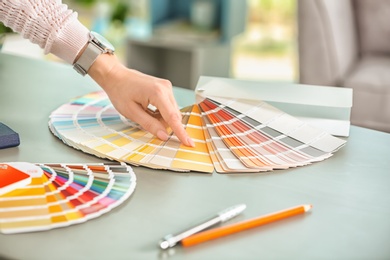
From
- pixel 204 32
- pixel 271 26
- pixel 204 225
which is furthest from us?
pixel 271 26

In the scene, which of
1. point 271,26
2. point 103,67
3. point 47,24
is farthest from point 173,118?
point 271,26

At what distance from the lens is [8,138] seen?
106 cm

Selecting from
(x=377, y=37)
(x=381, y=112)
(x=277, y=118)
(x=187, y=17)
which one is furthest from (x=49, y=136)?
(x=187, y=17)

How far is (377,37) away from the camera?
266cm

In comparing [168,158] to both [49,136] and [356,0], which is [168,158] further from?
[356,0]

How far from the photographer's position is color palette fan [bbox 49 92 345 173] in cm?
102

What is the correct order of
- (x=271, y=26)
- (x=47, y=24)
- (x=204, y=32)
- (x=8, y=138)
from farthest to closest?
1. (x=271, y=26)
2. (x=204, y=32)
3. (x=47, y=24)
4. (x=8, y=138)

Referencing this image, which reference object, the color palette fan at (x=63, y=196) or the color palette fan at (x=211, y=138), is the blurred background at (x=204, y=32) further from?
the color palette fan at (x=63, y=196)

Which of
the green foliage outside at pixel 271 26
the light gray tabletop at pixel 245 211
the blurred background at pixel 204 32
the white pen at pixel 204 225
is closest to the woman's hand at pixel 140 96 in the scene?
the light gray tabletop at pixel 245 211

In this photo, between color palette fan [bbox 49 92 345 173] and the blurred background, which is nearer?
color palette fan [bbox 49 92 345 173]

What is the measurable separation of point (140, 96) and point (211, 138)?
156 mm

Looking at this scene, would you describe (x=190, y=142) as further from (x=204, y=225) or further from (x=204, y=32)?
(x=204, y=32)

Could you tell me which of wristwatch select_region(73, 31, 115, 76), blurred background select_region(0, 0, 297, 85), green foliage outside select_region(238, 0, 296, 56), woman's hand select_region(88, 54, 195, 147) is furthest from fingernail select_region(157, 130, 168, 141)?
green foliage outside select_region(238, 0, 296, 56)

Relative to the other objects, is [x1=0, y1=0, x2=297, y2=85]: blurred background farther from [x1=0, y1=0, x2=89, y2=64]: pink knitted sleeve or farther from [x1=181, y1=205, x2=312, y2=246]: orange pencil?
[x1=181, y1=205, x2=312, y2=246]: orange pencil
